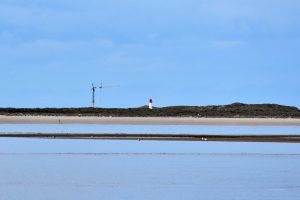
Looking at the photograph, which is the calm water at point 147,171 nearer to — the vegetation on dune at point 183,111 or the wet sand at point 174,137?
the wet sand at point 174,137

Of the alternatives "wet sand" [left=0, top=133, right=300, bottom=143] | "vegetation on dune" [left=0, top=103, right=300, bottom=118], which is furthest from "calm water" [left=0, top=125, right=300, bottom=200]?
"vegetation on dune" [left=0, top=103, right=300, bottom=118]

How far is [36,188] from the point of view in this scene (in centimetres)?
2355

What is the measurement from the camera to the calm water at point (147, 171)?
22844 millimetres

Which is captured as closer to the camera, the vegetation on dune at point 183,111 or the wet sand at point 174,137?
the wet sand at point 174,137

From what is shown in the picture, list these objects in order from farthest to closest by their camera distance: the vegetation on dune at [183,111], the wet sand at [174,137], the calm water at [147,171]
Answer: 1. the vegetation on dune at [183,111]
2. the wet sand at [174,137]
3. the calm water at [147,171]

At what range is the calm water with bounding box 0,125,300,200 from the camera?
74.9ft

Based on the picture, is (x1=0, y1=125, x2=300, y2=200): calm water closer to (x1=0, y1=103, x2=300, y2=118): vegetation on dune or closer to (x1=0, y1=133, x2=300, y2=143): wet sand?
(x1=0, y1=133, x2=300, y2=143): wet sand

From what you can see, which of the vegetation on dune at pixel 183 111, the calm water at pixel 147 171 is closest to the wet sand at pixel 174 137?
the calm water at pixel 147 171

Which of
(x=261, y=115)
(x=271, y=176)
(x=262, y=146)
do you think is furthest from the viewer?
(x=261, y=115)

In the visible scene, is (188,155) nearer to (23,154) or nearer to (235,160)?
(235,160)

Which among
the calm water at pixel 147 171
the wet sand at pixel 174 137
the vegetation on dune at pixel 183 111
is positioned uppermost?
the vegetation on dune at pixel 183 111

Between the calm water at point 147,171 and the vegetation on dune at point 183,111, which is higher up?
the vegetation on dune at point 183,111

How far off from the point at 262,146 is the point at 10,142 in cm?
1182

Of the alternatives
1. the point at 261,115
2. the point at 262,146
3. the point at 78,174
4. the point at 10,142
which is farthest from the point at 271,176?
the point at 261,115
